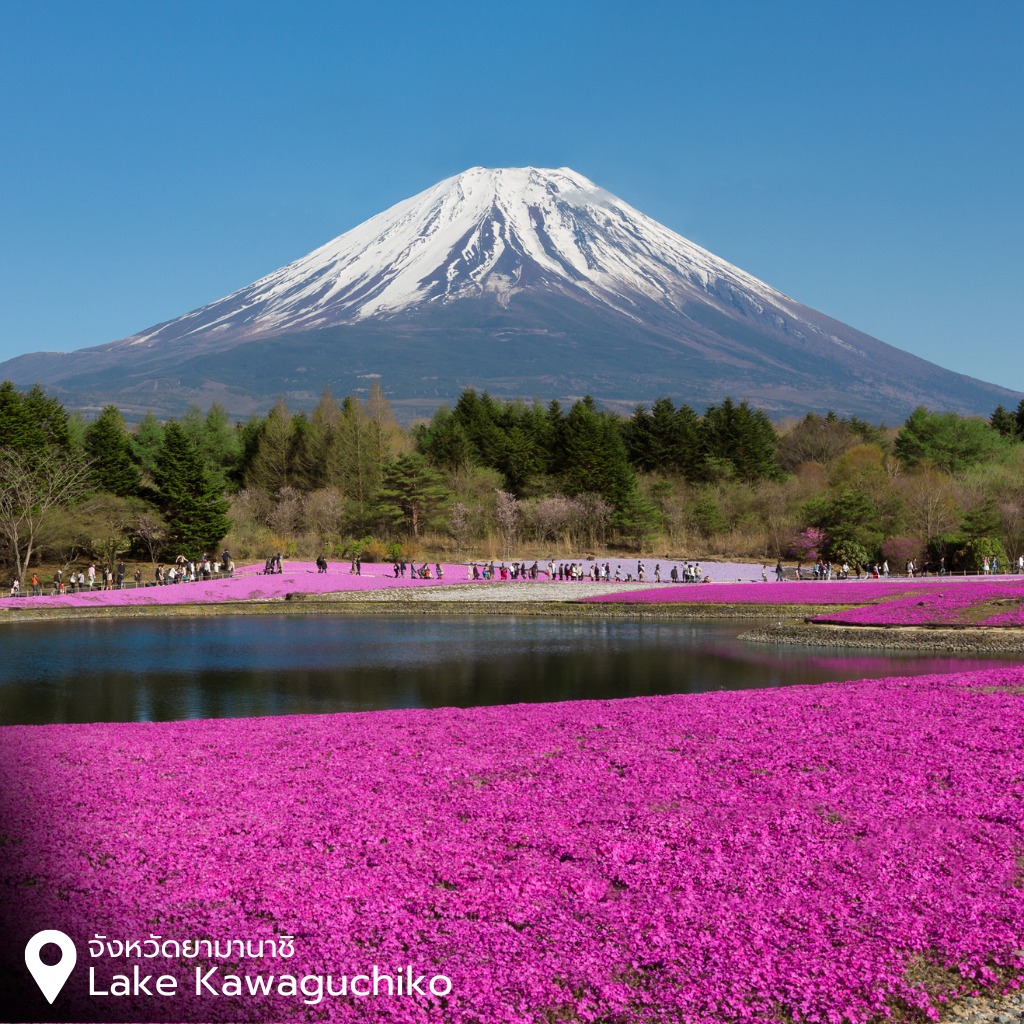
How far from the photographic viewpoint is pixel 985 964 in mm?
5699

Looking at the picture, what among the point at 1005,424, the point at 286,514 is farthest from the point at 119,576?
the point at 1005,424

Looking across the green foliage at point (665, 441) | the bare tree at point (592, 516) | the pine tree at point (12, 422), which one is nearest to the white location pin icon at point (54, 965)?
the pine tree at point (12, 422)

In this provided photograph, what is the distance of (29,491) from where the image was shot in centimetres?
4528

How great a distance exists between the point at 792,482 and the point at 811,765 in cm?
5907

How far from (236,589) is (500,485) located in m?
31.0

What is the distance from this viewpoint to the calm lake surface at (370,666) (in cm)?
1745

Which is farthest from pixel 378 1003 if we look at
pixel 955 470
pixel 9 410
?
pixel 955 470

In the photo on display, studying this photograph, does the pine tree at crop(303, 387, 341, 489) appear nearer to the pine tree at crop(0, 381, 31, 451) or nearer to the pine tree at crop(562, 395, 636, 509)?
the pine tree at crop(562, 395, 636, 509)

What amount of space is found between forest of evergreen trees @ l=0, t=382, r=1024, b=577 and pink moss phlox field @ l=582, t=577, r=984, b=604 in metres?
12.7

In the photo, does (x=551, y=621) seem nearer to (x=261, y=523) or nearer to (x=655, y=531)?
(x=655, y=531)

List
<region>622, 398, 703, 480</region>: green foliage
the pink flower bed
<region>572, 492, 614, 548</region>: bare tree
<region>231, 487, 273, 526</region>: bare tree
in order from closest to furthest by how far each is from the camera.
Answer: the pink flower bed
<region>231, 487, 273, 526</region>: bare tree
<region>572, 492, 614, 548</region>: bare tree
<region>622, 398, 703, 480</region>: green foliage

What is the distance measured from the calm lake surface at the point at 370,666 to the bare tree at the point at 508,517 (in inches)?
1152

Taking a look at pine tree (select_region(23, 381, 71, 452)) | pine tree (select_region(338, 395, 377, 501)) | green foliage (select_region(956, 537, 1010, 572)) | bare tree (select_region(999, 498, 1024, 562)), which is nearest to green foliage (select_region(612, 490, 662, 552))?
pine tree (select_region(338, 395, 377, 501))

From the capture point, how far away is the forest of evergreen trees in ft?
164
